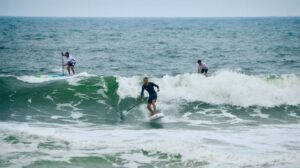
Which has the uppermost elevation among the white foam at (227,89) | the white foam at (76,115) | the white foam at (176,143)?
the white foam at (227,89)

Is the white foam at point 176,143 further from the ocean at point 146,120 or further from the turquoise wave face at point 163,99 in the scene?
the turquoise wave face at point 163,99

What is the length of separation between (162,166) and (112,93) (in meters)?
9.25

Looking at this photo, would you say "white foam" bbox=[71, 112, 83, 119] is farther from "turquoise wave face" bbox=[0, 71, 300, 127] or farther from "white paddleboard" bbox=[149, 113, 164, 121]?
"white paddleboard" bbox=[149, 113, 164, 121]

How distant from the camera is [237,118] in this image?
641 inches

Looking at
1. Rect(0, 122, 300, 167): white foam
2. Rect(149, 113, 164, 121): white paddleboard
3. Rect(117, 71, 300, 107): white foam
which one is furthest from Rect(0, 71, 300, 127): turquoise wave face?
Rect(0, 122, 300, 167): white foam

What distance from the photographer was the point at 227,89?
62.5ft

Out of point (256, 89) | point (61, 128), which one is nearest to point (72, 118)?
point (61, 128)

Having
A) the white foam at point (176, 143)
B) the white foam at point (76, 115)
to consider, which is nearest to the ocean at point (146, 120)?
the white foam at point (176, 143)

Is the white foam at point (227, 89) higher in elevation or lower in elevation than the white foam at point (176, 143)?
higher

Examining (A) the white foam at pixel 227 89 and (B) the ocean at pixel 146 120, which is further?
(A) the white foam at pixel 227 89

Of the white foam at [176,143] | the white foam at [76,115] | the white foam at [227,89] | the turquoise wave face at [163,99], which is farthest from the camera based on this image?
the white foam at [227,89]

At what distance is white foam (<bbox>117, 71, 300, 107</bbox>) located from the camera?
60.7 ft

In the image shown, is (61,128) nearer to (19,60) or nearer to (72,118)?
(72,118)

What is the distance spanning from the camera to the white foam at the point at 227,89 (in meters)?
18.5
